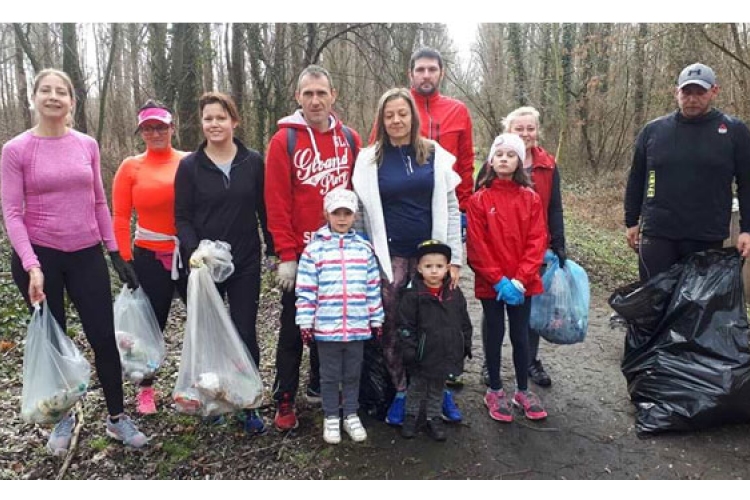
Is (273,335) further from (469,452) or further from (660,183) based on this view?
(660,183)

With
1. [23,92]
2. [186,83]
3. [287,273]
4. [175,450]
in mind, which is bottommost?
[175,450]

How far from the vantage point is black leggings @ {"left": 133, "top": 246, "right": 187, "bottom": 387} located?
11.5 feet

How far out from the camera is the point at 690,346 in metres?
3.45

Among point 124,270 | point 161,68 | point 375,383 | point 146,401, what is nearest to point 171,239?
point 124,270

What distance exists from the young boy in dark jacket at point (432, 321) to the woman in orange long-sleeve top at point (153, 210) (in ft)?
4.58

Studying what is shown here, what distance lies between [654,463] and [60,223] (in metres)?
3.36

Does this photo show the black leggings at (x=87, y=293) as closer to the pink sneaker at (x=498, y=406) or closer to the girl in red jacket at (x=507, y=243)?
the girl in red jacket at (x=507, y=243)

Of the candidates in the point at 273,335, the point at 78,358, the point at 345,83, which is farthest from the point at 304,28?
the point at 78,358

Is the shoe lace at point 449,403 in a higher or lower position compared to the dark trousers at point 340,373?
lower

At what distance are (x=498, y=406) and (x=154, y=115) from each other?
8.97 ft

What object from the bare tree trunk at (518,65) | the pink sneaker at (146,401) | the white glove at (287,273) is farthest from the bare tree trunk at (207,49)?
Result: the bare tree trunk at (518,65)

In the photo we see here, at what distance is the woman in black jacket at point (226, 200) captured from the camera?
3246mm

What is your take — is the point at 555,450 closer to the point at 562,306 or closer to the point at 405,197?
the point at 562,306

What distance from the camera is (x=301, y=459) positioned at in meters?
3.16
